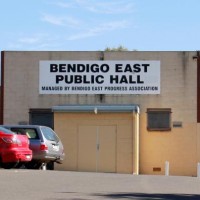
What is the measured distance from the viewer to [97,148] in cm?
3600

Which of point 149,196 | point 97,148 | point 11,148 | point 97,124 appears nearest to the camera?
point 149,196

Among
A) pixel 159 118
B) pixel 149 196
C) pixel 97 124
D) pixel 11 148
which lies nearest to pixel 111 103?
pixel 97 124

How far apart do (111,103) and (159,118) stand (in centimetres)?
273

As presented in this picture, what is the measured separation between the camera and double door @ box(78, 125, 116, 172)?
3584 centimetres

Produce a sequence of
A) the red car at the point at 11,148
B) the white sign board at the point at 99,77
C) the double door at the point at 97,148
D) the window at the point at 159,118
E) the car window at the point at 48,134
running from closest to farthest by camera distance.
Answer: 1. the red car at the point at 11,148
2. the car window at the point at 48,134
3. the double door at the point at 97,148
4. the window at the point at 159,118
5. the white sign board at the point at 99,77

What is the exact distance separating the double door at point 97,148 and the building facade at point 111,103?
52mm

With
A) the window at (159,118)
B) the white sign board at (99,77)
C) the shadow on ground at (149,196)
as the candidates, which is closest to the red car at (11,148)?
the shadow on ground at (149,196)

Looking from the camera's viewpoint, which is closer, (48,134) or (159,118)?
(48,134)

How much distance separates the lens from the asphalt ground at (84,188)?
15.5 metres

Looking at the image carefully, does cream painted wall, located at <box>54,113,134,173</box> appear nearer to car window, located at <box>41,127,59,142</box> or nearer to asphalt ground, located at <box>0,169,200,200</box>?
car window, located at <box>41,127,59,142</box>

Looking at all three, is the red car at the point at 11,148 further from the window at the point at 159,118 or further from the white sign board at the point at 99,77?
the window at the point at 159,118

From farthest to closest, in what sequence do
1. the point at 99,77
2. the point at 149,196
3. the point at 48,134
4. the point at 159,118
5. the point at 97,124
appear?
the point at 99,77, the point at 159,118, the point at 97,124, the point at 48,134, the point at 149,196

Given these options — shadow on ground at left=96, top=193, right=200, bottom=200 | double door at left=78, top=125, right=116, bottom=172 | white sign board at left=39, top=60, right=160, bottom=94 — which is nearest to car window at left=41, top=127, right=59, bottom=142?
double door at left=78, top=125, right=116, bottom=172

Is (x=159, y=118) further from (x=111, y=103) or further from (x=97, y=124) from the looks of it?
(x=97, y=124)
